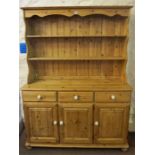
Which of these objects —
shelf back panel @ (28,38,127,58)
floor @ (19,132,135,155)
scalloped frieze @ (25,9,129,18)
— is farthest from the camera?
shelf back panel @ (28,38,127,58)

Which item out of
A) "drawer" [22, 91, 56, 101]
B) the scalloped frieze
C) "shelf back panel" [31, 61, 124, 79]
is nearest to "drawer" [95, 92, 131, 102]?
"shelf back panel" [31, 61, 124, 79]

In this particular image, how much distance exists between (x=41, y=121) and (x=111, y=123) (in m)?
0.88

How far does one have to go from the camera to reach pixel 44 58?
235cm

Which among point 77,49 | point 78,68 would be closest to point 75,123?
point 78,68

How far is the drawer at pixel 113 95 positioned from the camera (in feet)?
7.00

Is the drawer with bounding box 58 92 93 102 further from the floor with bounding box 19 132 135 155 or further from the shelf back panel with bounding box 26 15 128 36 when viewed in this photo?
the shelf back panel with bounding box 26 15 128 36

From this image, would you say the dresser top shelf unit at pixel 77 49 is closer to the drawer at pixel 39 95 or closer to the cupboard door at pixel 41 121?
the drawer at pixel 39 95

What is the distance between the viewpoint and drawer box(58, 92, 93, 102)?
84.7 inches

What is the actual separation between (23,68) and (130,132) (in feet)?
6.18

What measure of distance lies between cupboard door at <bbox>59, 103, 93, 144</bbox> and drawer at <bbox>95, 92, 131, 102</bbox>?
0.54 feet

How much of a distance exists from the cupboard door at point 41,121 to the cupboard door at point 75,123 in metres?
0.10

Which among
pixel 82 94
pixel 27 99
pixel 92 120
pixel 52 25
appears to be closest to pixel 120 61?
pixel 82 94

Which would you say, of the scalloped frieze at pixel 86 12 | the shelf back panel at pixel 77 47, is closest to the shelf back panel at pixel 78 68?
the shelf back panel at pixel 77 47
